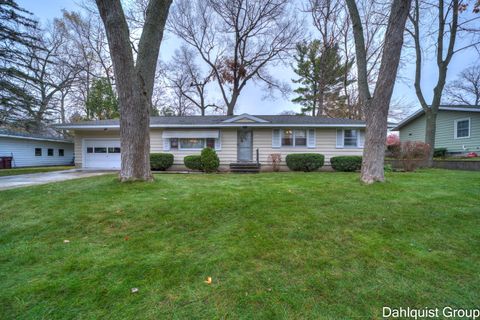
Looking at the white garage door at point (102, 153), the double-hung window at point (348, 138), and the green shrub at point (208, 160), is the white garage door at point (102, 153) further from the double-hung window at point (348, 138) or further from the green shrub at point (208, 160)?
the double-hung window at point (348, 138)

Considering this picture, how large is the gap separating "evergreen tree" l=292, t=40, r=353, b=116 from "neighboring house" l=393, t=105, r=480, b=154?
704 centimetres

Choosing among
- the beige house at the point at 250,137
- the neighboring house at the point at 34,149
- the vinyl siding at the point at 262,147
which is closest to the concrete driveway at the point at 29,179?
the beige house at the point at 250,137

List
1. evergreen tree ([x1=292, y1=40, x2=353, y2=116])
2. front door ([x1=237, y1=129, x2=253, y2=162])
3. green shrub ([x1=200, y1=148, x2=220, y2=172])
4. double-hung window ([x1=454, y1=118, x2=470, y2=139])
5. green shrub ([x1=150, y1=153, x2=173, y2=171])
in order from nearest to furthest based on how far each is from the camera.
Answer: green shrub ([x1=200, y1=148, x2=220, y2=172])
green shrub ([x1=150, y1=153, x2=173, y2=171])
front door ([x1=237, y1=129, x2=253, y2=162])
double-hung window ([x1=454, y1=118, x2=470, y2=139])
evergreen tree ([x1=292, y1=40, x2=353, y2=116])

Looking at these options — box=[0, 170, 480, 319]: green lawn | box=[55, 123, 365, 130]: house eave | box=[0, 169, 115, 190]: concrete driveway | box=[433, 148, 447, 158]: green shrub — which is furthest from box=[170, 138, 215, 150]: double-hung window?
box=[433, 148, 447, 158]: green shrub

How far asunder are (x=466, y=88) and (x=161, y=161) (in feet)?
115

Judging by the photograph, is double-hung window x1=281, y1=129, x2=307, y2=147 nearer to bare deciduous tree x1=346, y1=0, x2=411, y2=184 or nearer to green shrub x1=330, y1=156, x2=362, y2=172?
green shrub x1=330, y1=156, x2=362, y2=172

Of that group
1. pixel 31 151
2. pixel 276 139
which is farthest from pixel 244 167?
pixel 31 151

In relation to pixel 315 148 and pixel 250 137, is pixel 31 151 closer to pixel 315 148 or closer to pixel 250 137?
pixel 250 137

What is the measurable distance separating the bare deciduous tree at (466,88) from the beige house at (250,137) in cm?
2414

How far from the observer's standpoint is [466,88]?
81.1 ft

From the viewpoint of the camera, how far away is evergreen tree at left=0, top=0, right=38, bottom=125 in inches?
461

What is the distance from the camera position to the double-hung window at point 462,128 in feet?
43.2

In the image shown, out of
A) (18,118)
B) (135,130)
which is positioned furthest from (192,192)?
(18,118)

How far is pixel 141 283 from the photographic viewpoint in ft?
6.63
